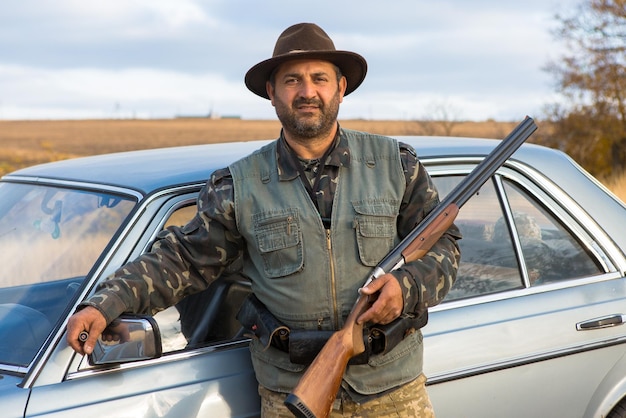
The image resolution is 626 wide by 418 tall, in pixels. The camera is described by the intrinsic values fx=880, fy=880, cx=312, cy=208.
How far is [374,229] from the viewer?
296 centimetres

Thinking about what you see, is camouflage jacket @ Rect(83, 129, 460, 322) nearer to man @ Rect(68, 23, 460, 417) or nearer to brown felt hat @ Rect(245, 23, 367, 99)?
man @ Rect(68, 23, 460, 417)

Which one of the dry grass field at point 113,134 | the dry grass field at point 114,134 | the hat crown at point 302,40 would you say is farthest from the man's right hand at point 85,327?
the dry grass field at point 113,134

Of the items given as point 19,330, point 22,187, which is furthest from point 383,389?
point 22,187

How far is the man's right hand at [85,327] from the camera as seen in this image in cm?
263

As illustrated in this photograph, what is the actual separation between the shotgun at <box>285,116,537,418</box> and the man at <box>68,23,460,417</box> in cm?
4

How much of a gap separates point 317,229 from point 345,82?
2.35 feet

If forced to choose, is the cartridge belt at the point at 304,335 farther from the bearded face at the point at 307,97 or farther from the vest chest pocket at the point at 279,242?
the bearded face at the point at 307,97

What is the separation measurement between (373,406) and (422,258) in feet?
1.71

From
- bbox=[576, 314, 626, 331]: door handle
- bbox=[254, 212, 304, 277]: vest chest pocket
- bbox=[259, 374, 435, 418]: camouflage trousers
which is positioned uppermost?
bbox=[254, 212, 304, 277]: vest chest pocket

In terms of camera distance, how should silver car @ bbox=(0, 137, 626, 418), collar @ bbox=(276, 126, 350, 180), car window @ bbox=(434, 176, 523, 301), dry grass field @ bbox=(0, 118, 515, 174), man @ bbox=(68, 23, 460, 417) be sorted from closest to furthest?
1. silver car @ bbox=(0, 137, 626, 418)
2. man @ bbox=(68, 23, 460, 417)
3. collar @ bbox=(276, 126, 350, 180)
4. car window @ bbox=(434, 176, 523, 301)
5. dry grass field @ bbox=(0, 118, 515, 174)

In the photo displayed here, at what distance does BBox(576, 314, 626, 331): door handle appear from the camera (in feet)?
11.9

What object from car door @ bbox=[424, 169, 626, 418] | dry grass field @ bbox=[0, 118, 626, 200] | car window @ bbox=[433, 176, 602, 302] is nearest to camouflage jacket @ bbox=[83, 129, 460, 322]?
car door @ bbox=[424, 169, 626, 418]

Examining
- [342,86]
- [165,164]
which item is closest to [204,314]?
[165,164]

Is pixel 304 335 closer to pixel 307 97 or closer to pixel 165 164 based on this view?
pixel 307 97
